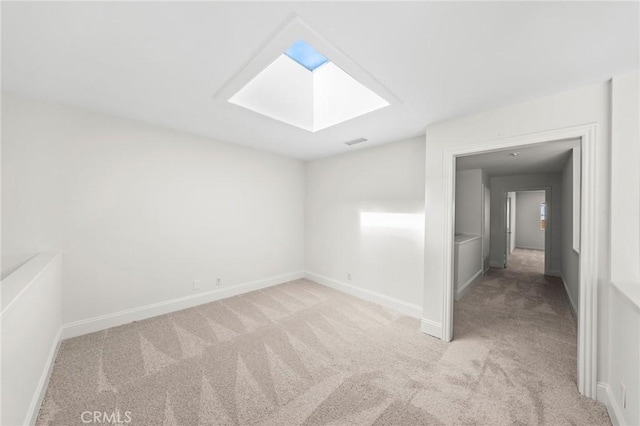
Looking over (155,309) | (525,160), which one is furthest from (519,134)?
(155,309)

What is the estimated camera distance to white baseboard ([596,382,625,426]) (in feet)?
4.95

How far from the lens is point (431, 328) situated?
2705 millimetres

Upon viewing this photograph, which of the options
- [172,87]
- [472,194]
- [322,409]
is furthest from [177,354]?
[472,194]

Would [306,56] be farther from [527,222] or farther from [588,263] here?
[527,222]

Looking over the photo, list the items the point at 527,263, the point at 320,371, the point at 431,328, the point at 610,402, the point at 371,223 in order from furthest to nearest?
the point at 527,263 → the point at 371,223 → the point at 431,328 → the point at 320,371 → the point at 610,402

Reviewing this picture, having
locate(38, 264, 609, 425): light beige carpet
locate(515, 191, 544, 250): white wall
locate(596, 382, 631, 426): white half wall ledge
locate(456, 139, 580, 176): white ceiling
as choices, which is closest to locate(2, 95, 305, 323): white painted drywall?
locate(38, 264, 609, 425): light beige carpet

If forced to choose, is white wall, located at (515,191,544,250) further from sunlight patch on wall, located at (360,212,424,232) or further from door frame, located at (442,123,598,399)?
door frame, located at (442,123,598,399)

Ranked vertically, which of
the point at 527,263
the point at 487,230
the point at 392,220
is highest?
the point at 392,220

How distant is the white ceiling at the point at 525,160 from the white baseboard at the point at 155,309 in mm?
4039

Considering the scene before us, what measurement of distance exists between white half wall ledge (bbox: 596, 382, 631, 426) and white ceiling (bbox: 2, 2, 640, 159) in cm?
233

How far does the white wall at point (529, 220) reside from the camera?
359 inches

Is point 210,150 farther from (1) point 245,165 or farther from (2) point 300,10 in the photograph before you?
(2) point 300,10

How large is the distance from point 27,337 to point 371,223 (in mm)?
3608

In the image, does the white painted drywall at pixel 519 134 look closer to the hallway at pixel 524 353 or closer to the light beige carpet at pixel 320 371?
the hallway at pixel 524 353
